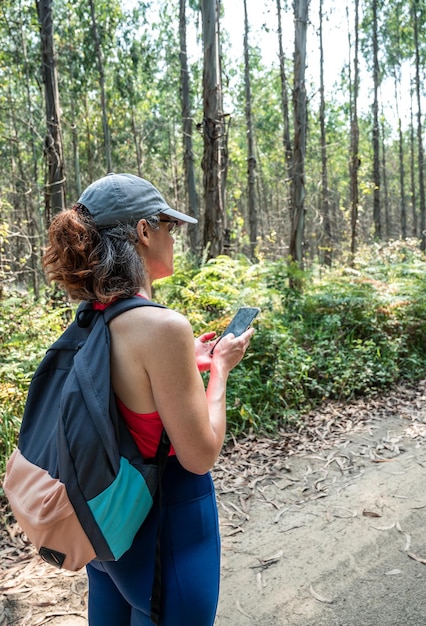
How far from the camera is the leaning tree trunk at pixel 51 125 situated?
8039 millimetres

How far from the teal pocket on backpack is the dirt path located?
179 cm

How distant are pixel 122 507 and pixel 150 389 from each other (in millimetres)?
316

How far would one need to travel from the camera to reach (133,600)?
1449mm

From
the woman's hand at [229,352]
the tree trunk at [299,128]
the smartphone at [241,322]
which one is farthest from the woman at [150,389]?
the tree trunk at [299,128]

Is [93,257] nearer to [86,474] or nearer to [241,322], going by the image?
[86,474]

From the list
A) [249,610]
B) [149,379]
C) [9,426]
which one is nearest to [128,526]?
[149,379]

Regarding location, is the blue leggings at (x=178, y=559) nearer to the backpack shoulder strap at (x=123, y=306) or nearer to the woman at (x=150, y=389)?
the woman at (x=150, y=389)

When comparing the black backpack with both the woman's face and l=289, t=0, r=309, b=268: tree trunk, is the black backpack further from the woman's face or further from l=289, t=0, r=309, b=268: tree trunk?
l=289, t=0, r=309, b=268: tree trunk

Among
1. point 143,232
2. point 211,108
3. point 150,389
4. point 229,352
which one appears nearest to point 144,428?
point 150,389

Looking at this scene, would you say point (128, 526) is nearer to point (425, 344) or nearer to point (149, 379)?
point (149, 379)

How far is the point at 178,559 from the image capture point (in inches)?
55.7

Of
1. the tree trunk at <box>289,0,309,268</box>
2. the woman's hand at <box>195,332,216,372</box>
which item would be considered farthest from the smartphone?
the tree trunk at <box>289,0,309,268</box>

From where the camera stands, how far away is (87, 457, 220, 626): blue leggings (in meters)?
1.40

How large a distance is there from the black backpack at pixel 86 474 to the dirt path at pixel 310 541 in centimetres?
183
